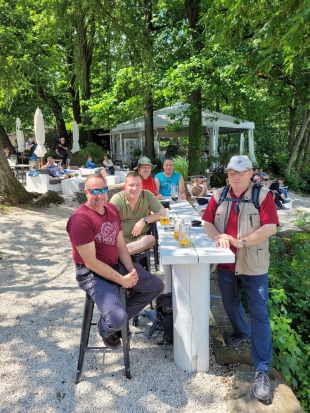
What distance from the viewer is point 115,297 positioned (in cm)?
236

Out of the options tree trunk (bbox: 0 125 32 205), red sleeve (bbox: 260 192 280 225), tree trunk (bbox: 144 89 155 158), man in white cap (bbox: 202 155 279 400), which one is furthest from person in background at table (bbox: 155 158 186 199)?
tree trunk (bbox: 144 89 155 158)

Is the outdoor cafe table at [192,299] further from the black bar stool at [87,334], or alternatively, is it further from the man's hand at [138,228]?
the man's hand at [138,228]

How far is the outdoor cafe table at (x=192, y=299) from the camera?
7.42 ft

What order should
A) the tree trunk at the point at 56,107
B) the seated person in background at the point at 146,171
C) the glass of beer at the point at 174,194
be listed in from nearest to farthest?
the seated person in background at the point at 146,171 → the glass of beer at the point at 174,194 → the tree trunk at the point at 56,107

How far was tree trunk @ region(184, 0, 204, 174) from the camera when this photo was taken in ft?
34.9

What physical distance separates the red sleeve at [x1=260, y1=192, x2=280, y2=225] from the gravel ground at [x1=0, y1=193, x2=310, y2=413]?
1.25m

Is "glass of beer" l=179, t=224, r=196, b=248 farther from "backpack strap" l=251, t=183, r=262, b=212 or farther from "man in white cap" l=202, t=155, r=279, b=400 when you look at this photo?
"backpack strap" l=251, t=183, r=262, b=212

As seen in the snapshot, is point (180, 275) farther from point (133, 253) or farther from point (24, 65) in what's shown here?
point (24, 65)

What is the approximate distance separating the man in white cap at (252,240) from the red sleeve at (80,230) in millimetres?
951

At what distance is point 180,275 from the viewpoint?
2.38m

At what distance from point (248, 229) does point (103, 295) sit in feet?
3.88

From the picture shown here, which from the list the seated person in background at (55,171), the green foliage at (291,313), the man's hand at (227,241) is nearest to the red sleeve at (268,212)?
the man's hand at (227,241)

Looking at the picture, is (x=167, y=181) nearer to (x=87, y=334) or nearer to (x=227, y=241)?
(x=227, y=241)

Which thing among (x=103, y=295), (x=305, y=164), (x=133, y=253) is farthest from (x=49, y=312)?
(x=305, y=164)
